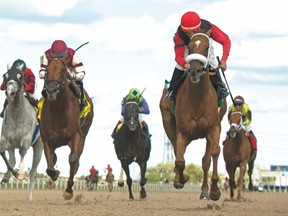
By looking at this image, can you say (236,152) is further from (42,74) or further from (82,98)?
(42,74)

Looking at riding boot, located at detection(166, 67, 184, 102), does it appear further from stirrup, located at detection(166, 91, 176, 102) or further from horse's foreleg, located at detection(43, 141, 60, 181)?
horse's foreleg, located at detection(43, 141, 60, 181)

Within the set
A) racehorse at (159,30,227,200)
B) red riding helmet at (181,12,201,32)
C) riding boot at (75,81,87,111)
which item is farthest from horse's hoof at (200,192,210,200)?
riding boot at (75,81,87,111)

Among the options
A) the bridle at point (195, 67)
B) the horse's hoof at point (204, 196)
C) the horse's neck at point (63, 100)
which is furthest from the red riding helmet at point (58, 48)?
the horse's hoof at point (204, 196)

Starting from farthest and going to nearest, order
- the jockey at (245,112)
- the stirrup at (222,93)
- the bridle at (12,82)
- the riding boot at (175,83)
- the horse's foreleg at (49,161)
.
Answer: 1. the jockey at (245,112)
2. the bridle at (12,82)
3. the horse's foreleg at (49,161)
4. the stirrup at (222,93)
5. the riding boot at (175,83)

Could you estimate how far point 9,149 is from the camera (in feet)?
65.1

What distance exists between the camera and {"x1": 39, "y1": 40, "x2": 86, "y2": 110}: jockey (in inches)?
664

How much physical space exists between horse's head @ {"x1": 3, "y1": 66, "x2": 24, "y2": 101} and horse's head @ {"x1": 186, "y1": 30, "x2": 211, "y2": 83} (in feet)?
17.9

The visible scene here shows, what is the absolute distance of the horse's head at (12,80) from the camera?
18.7m

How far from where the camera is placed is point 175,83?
15703 millimetres

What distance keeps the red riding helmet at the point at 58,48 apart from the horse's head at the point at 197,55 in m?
3.33

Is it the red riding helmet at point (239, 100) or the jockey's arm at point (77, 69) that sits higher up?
the red riding helmet at point (239, 100)

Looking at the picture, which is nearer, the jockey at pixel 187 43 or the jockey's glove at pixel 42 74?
the jockey at pixel 187 43

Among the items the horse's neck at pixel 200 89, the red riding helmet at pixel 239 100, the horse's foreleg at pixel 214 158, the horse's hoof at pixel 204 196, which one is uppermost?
the red riding helmet at pixel 239 100

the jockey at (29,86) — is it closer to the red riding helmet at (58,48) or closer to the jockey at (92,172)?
the red riding helmet at (58,48)
